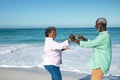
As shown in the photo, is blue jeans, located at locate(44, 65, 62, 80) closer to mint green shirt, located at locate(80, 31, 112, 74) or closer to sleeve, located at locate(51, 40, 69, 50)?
sleeve, located at locate(51, 40, 69, 50)

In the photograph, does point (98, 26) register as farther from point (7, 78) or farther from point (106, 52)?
point (7, 78)

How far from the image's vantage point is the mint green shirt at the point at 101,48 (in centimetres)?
425

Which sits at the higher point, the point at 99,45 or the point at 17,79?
the point at 99,45

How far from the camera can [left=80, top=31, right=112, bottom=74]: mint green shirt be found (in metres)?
4.25

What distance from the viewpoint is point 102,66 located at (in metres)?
4.34

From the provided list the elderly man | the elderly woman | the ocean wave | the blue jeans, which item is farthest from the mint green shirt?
the ocean wave

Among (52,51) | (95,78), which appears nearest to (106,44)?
(95,78)

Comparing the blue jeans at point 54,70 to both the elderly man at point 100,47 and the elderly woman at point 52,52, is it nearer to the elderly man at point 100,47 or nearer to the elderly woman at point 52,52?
the elderly woman at point 52,52

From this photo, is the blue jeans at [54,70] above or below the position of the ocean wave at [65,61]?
above

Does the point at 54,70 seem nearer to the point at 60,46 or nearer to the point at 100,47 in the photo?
the point at 60,46

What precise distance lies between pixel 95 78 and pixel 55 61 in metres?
0.82

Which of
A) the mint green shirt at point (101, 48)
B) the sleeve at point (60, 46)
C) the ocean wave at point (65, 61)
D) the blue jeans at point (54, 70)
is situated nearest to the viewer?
the mint green shirt at point (101, 48)

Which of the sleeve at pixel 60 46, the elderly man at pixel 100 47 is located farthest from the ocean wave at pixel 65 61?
the elderly man at pixel 100 47

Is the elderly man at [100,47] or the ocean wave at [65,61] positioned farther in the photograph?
the ocean wave at [65,61]
